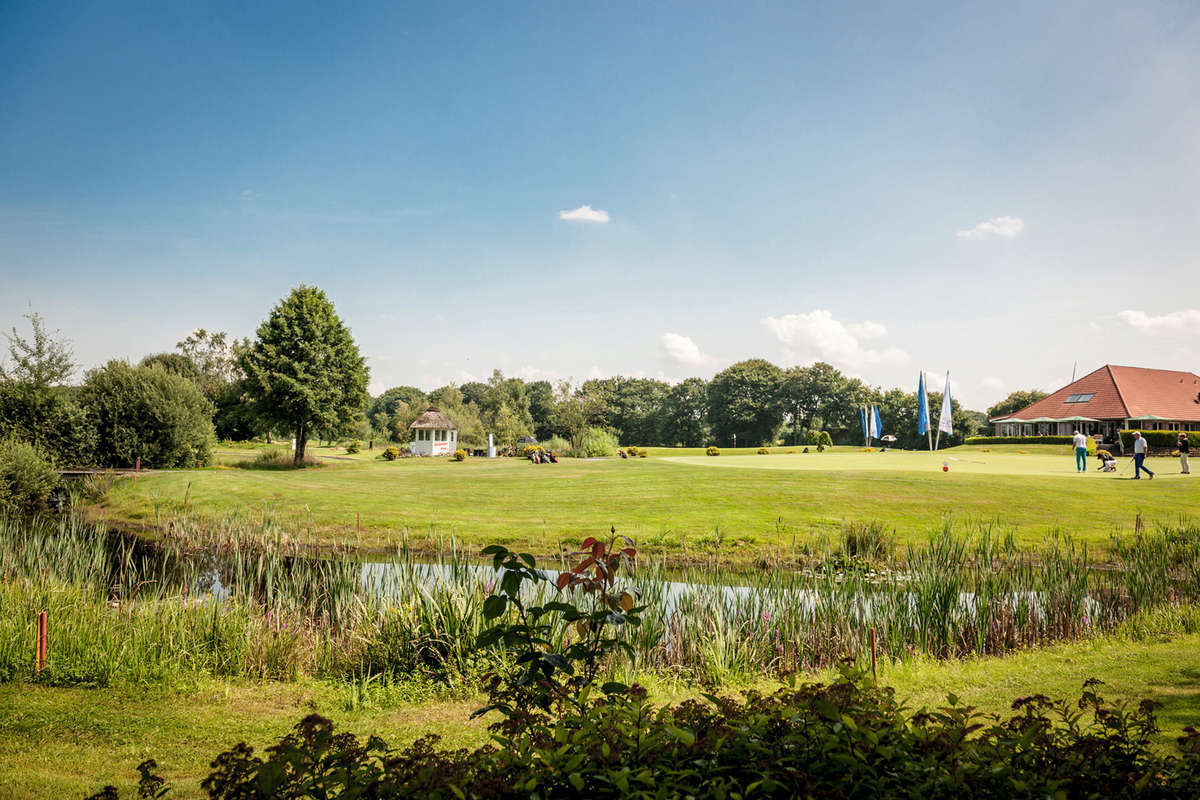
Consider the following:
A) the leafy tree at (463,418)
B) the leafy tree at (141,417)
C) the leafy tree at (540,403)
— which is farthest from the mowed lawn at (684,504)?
the leafy tree at (540,403)

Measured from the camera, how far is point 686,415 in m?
82.3

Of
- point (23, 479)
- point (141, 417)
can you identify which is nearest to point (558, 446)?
point (141, 417)

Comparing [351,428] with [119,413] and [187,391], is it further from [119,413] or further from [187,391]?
[119,413]

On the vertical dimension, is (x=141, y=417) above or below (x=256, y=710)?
above

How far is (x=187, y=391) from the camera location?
3284 centimetres

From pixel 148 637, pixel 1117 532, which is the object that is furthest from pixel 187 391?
pixel 1117 532

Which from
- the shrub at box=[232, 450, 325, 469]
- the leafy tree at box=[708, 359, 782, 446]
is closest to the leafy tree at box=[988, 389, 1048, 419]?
the leafy tree at box=[708, 359, 782, 446]

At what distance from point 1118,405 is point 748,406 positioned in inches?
1328

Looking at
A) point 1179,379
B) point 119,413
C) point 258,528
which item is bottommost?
point 258,528

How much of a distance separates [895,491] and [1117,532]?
5.67m

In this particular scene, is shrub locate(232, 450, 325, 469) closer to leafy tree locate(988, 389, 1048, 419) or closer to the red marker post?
the red marker post

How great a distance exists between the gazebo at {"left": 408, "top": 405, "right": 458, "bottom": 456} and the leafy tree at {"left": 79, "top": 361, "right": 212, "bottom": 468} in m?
18.6

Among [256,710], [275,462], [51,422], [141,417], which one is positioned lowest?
[256,710]

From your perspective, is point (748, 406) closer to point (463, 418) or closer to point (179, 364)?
point (463, 418)
